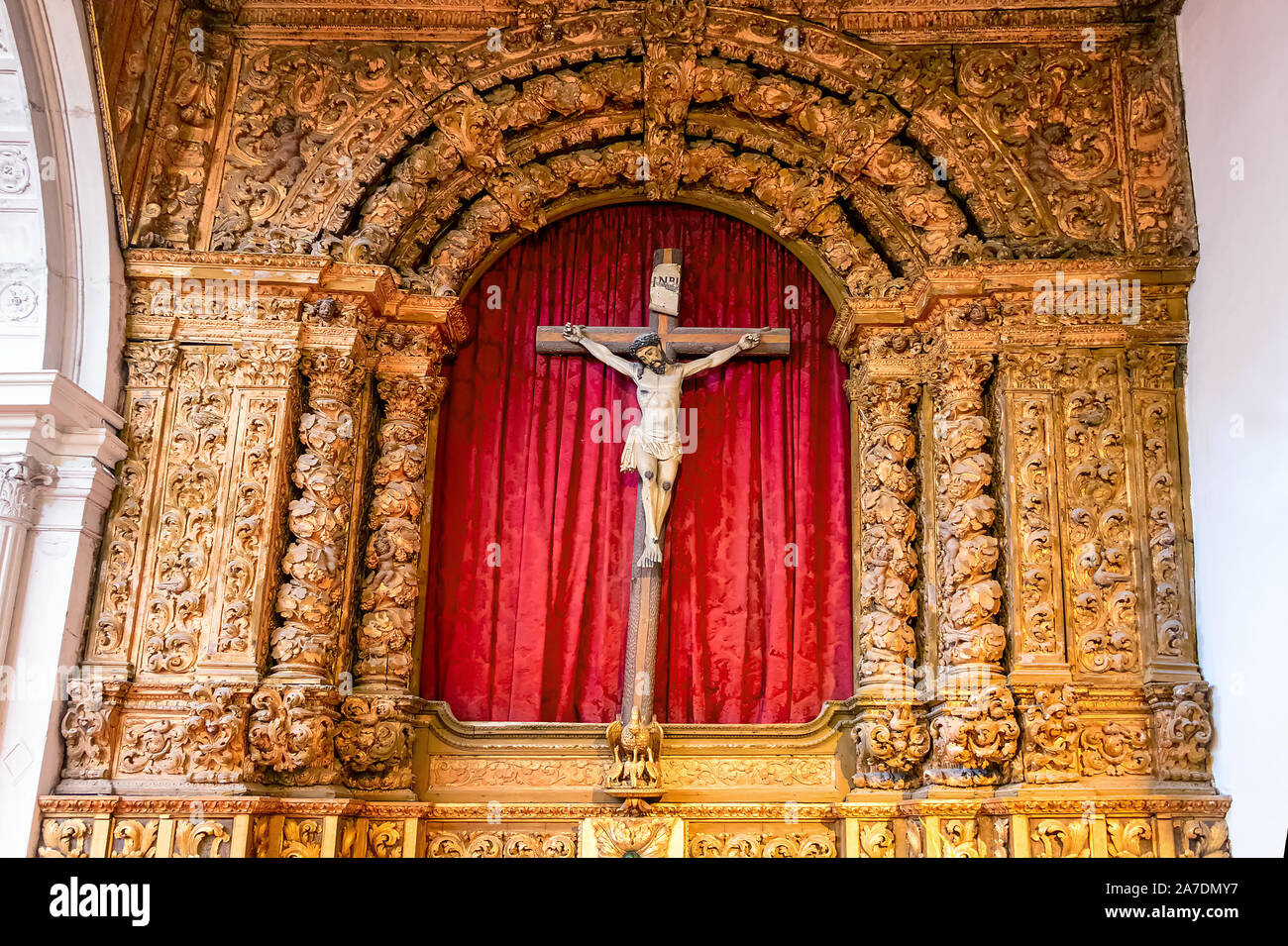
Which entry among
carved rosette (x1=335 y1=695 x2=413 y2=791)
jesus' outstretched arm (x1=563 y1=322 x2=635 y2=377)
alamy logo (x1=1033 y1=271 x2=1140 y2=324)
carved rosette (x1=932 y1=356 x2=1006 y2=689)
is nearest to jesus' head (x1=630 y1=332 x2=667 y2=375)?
jesus' outstretched arm (x1=563 y1=322 x2=635 y2=377)

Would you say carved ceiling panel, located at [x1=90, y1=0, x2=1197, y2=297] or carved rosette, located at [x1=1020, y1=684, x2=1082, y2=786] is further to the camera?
carved ceiling panel, located at [x1=90, y1=0, x2=1197, y2=297]

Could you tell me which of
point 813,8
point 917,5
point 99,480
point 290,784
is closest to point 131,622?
point 99,480

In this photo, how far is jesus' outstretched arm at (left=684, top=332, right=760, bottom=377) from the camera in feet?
28.3

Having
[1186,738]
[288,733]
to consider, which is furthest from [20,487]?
[1186,738]

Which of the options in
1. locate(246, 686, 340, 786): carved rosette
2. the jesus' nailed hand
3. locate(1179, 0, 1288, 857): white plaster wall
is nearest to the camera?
locate(1179, 0, 1288, 857): white plaster wall

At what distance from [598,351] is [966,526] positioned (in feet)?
9.07

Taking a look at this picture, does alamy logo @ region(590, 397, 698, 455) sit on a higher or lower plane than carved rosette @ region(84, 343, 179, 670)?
higher

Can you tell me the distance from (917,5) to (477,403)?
4195 mm

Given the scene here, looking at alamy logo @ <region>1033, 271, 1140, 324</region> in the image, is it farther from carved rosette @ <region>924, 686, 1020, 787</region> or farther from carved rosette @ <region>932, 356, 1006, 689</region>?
carved rosette @ <region>924, 686, 1020, 787</region>

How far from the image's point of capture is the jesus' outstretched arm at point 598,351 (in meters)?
8.67

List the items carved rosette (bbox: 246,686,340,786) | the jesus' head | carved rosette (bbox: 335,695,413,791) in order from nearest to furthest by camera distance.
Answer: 1. carved rosette (bbox: 246,686,340,786)
2. carved rosette (bbox: 335,695,413,791)
3. the jesus' head

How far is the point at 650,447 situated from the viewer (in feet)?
27.5

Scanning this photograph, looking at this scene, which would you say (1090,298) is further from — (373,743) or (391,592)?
(373,743)

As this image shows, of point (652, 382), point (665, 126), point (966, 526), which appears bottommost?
point (966, 526)
